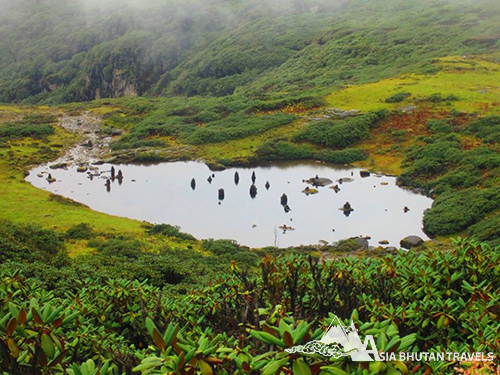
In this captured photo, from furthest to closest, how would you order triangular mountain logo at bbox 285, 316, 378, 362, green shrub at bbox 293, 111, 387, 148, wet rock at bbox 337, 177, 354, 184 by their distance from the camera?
green shrub at bbox 293, 111, 387, 148
wet rock at bbox 337, 177, 354, 184
triangular mountain logo at bbox 285, 316, 378, 362

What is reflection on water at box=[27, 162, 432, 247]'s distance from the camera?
41.6 meters

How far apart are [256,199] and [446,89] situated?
140 ft

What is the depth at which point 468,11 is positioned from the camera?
126 m

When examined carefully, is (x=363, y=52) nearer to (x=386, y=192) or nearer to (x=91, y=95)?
(x=386, y=192)

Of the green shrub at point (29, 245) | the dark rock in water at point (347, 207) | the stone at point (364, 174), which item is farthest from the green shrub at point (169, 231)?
the stone at point (364, 174)

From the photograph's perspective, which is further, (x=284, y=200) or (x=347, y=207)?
(x=284, y=200)

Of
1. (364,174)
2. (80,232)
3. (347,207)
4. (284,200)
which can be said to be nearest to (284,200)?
(284,200)

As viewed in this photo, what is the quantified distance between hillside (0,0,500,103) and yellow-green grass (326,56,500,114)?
5559 mm

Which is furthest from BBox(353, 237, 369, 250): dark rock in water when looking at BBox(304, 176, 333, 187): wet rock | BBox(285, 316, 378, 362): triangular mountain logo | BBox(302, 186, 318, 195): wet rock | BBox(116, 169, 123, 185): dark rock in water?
BBox(285, 316, 378, 362): triangular mountain logo

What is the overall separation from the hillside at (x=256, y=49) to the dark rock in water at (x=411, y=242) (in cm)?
5926

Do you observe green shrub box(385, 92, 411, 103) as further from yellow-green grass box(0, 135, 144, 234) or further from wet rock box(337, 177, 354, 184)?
yellow-green grass box(0, 135, 144, 234)

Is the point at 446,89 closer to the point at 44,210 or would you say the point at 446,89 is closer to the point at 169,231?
the point at 169,231

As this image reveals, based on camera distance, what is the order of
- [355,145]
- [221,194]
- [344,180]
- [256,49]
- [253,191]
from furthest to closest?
[256,49] < [355,145] < [344,180] < [253,191] < [221,194]

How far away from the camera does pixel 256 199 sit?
164ft
